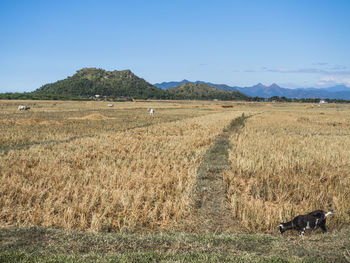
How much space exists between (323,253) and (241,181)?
4438mm

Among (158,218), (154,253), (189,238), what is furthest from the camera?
(158,218)

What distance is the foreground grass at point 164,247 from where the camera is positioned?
15.4ft

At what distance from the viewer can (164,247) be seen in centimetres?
523

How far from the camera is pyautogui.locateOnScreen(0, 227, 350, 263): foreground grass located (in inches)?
185

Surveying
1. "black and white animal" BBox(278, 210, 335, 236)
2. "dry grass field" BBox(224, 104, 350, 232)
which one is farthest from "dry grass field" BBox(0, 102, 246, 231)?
"black and white animal" BBox(278, 210, 335, 236)

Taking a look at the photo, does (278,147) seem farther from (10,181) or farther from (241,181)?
(10,181)

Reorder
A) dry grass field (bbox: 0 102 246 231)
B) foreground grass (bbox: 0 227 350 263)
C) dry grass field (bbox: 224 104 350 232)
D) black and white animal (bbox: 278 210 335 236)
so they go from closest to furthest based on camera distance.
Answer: foreground grass (bbox: 0 227 350 263), black and white animal (bbox: 278 210 335 236), dry grass field (bbox: 0 102 246 231), dry grass field (bbox: 224 104 350 232)

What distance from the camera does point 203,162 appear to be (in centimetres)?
1240

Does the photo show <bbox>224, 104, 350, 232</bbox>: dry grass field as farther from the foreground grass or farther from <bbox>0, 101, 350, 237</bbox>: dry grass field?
the foreground grass

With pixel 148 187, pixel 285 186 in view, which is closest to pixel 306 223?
pixel 285 186

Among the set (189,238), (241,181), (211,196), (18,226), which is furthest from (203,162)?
(18,226)

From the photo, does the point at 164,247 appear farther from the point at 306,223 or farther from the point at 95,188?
the point at 95,188

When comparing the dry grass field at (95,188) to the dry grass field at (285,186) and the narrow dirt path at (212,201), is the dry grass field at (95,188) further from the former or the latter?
the dry grass field at (285,186)

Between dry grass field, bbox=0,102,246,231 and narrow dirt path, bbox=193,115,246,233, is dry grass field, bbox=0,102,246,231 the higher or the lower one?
the higher one
